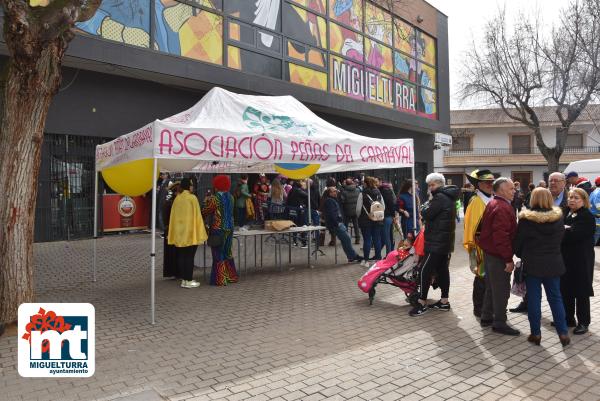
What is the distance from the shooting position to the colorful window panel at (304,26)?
54.0 feet

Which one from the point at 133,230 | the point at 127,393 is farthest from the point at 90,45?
the point at 127,393

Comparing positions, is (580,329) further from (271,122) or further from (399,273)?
(271,122)

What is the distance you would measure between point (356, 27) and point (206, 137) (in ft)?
47.7

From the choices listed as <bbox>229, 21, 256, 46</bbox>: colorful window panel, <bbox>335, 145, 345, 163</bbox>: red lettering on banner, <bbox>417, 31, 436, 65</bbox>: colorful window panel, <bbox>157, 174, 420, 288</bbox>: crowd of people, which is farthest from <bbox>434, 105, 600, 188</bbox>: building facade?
<bbox>335, 145, 345, 163</bbox>: red lettering on banner

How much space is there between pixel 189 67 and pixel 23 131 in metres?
8.69

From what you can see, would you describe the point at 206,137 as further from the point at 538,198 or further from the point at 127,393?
the point at 538,198

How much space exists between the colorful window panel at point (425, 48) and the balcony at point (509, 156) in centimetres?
2386

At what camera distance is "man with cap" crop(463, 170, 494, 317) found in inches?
220

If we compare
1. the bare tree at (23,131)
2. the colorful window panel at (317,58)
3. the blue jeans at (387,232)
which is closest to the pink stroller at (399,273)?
the blue jeans at (387,232)

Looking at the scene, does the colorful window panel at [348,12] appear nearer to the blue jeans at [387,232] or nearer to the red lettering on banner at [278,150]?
the blue jeans at [387,232]

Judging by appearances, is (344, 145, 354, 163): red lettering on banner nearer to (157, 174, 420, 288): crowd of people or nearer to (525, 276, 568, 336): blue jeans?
(157, 174, 420, 288): crowd of people

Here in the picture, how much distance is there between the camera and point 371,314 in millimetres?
6133

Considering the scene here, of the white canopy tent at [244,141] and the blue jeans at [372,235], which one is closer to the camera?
the white canopy tent at [244,141]

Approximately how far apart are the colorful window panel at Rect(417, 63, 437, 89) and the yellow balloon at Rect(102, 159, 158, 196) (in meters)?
18.1
